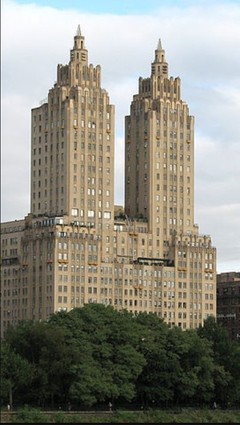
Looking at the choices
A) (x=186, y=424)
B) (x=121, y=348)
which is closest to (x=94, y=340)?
(x=121, y=348)

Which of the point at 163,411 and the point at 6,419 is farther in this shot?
the point at 163,411

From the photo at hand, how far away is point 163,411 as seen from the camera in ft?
649

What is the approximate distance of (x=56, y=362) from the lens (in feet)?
610

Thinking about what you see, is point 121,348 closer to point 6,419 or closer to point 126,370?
point 126,370

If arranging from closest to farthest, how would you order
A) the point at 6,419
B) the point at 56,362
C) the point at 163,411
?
1. the point at 6,419
2. the point at 56,362
3. the point at 163,411

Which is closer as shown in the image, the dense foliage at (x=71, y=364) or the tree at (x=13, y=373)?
the tree at (x=13, y=373)

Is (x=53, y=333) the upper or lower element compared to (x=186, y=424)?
upper

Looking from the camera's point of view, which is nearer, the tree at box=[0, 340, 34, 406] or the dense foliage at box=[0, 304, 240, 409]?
the tree at box=[0, 340, 34, 406]

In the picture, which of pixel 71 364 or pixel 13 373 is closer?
pixel 13 373

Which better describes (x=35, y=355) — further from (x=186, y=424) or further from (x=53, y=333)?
(x=186, y=424)

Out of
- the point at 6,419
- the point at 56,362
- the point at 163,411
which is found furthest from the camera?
the point at 163,411

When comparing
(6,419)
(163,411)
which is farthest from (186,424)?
(6,419)

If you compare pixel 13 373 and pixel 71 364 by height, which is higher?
pixel 71 364

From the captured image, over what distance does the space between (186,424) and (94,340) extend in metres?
19.2
